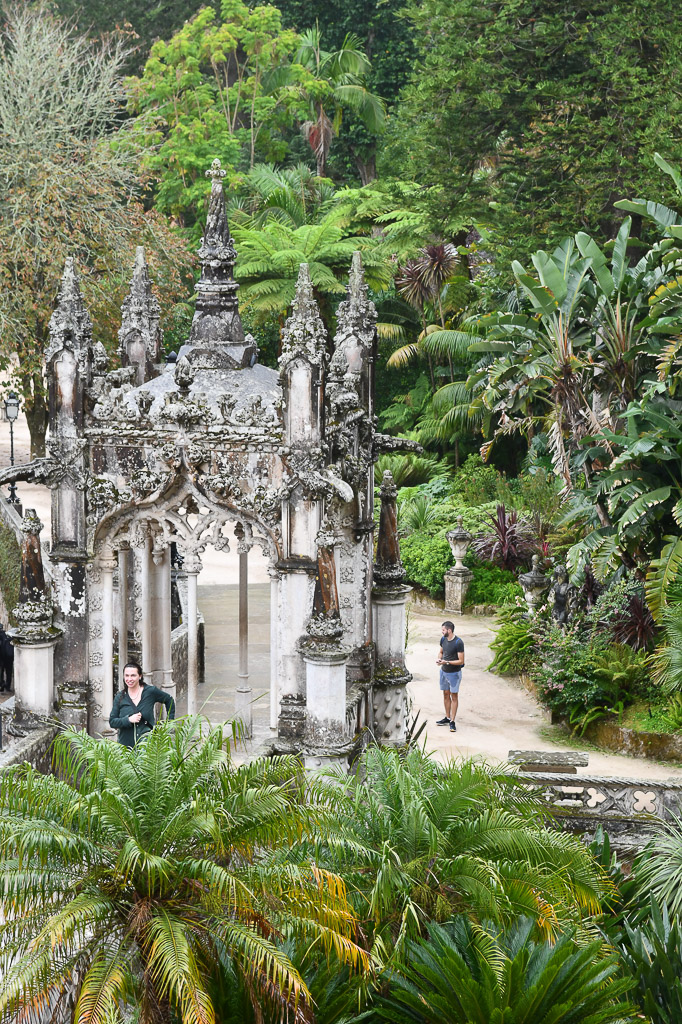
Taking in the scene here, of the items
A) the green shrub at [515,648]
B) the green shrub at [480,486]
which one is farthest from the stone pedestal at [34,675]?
the green shrub at [480,486]

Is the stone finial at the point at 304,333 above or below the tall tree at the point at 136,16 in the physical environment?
below

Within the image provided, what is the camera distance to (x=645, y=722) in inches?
686

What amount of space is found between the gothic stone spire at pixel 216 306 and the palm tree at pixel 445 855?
15.6ft

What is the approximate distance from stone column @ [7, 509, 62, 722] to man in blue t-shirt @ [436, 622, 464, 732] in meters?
6.64

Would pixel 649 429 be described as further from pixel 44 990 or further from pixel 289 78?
pixel 289 78

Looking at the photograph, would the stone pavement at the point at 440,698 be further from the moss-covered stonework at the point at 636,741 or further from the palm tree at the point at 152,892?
the palm tree at the point at 152,892

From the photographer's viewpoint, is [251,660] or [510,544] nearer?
[251,660]

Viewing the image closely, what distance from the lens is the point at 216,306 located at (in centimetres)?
1321

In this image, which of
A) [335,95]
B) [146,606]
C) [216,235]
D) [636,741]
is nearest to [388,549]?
[146,606]

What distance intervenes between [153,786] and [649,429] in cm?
1182

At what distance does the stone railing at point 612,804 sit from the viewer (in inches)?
544

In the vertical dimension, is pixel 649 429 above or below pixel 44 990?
above

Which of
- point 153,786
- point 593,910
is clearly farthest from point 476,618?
point 153,786

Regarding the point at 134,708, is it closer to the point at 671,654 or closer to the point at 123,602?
the point at 123,602
